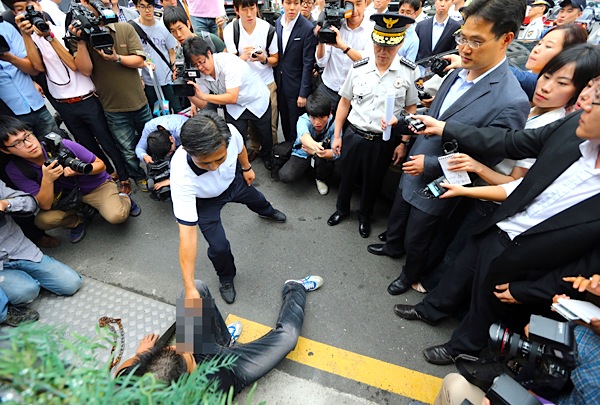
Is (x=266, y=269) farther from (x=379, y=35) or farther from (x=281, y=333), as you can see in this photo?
(x=379, y=35)

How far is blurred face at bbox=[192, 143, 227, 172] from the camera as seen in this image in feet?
7.19

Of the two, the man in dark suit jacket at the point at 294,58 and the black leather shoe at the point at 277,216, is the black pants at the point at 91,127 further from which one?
the man in dark suit jacket at the point at 294,58

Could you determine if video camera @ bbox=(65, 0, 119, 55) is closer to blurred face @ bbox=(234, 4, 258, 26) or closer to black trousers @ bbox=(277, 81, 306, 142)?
blurred face @ bbox=(234, 4, 258, 26)

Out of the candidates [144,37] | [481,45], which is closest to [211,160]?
[481,45]

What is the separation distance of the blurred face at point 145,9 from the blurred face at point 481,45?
11.6 feet

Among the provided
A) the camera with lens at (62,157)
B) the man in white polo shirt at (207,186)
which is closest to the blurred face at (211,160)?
the man in white polo shirt at (207,186)

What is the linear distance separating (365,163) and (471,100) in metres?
1.15

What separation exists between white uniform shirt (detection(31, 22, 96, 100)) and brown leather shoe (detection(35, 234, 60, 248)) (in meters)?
1.44

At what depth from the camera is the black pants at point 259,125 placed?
3.75m

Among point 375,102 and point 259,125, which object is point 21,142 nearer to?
point 259,125

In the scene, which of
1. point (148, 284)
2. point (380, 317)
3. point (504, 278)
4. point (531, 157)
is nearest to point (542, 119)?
point (531, 157)

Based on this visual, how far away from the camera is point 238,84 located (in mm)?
3410

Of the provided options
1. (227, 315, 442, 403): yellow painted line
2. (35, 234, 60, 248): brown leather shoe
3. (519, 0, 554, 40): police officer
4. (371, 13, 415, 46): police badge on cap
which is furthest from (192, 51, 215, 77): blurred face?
(519, 0, 554, 40): police officer

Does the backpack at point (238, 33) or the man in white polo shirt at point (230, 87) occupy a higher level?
the backpack at point (238, 33)
